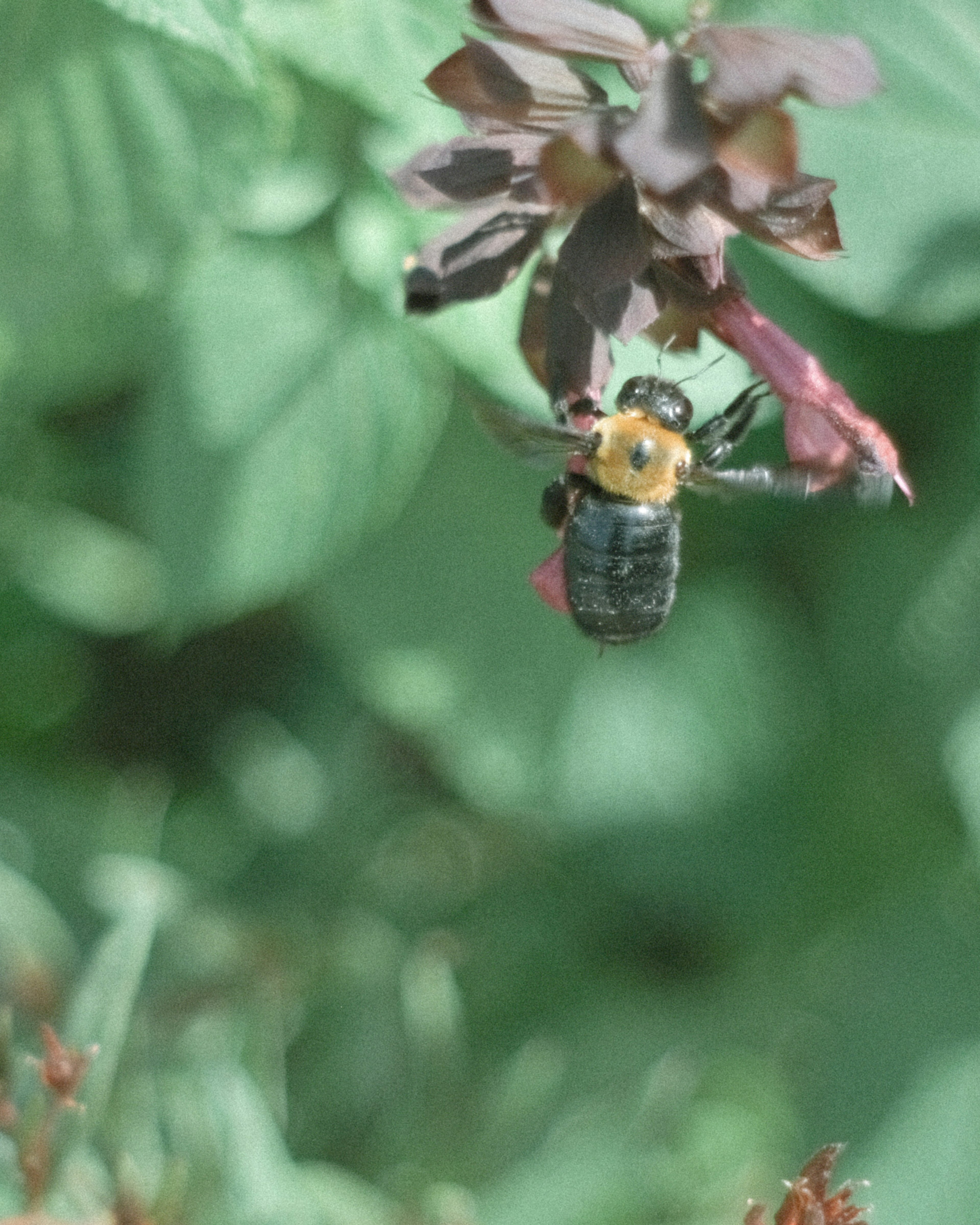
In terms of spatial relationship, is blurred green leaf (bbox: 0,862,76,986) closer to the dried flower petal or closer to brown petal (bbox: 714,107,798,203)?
the dried flower petal

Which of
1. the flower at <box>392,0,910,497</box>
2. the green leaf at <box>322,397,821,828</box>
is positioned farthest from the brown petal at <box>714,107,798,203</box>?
the green leaf at <box>322,397,821,828</box>

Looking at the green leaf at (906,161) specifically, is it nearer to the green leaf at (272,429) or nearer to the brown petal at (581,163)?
the green leaf at (272,429)

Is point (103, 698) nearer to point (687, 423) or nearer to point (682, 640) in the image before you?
point (682, 640)

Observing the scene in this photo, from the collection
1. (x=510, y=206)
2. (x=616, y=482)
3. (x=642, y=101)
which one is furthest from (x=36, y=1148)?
(x=642, y=101)

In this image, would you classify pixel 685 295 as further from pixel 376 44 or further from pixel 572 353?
pixel 376 44

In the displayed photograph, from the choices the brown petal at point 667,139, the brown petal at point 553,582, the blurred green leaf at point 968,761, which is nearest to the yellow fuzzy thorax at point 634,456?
the brown petal at point 553,582

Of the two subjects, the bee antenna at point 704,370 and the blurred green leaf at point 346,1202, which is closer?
the bee antenna at point 704,370
